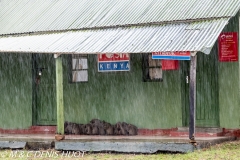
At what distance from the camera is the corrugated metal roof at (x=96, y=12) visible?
44.5 feet

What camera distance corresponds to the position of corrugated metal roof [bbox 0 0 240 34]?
44.5 feet

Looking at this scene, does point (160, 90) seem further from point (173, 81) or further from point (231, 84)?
point (231, 84)

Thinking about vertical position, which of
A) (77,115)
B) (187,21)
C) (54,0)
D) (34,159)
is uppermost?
(54,0)

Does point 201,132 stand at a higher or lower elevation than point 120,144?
higher

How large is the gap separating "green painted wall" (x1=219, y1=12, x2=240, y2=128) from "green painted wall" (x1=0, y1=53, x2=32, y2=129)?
20.1 ft

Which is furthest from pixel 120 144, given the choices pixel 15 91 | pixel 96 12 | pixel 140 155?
pixel 15 91

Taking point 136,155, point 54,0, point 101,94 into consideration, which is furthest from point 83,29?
point 136,155

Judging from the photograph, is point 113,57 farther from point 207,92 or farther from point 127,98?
point 207,92

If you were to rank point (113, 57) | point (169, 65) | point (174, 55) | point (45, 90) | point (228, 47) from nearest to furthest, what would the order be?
point (174, 55)
point (228, 47)
point (169, 65)
point (113, 57)
point (45, 90)

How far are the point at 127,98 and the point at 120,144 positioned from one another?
247 cm

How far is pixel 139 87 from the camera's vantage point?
15.0 m

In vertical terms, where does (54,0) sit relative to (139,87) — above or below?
above

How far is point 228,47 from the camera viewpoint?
13.7m

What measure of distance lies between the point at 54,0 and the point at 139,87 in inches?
182
